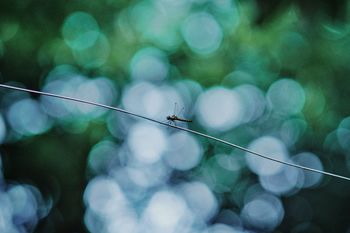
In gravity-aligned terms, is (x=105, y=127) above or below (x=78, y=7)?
below

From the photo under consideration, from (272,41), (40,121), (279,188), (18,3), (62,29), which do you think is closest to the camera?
(18,3)

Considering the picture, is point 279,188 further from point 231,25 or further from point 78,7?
point 78,7

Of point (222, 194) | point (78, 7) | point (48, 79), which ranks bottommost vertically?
point (222, 194)

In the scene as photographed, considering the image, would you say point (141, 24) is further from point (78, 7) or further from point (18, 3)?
point (18, 3)

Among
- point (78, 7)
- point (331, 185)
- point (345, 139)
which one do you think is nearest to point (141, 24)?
point (78, 7)

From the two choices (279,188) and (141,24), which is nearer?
(141,24)

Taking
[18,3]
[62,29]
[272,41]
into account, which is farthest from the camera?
[272,41]

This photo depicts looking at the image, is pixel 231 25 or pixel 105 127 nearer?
pixel 231 25

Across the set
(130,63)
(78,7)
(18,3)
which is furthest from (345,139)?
(18,3)

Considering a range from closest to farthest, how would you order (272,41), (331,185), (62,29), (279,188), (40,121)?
1. (62,29)
2. (272,41)
3. (40,121)
4. (331,185)
5. (279,188)
